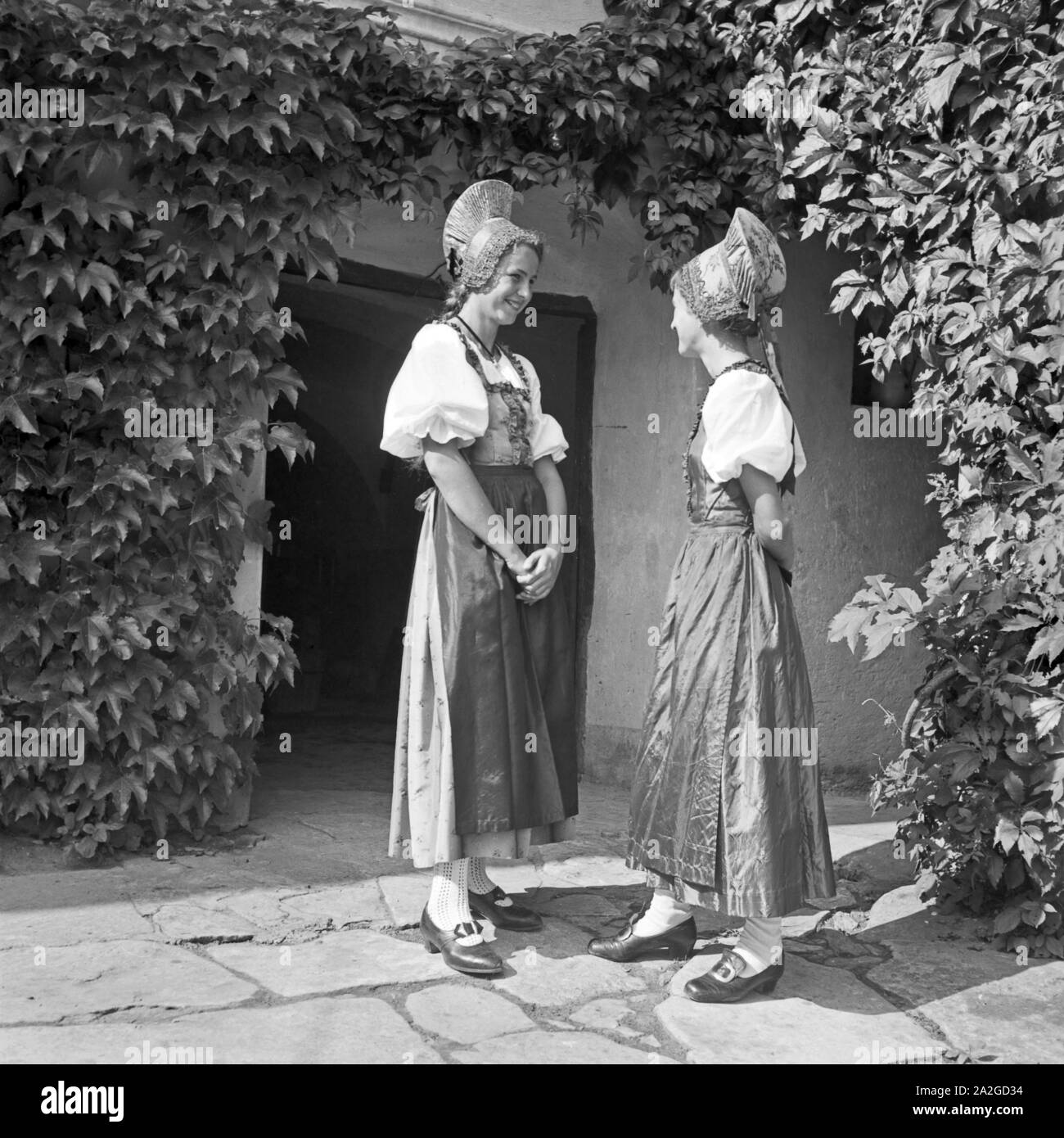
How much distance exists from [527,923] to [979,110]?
2.81m

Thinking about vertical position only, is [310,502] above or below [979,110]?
below

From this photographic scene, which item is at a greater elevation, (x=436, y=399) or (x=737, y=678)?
(x=436, y=399)

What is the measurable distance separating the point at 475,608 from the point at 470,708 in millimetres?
264

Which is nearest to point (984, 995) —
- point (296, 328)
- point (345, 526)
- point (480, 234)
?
point (480, 234)

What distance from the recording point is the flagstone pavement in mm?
2764

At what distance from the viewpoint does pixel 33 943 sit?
11.1ft

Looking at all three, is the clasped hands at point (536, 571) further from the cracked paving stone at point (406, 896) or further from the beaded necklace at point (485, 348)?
the cracked paving stone at point (406, 896)

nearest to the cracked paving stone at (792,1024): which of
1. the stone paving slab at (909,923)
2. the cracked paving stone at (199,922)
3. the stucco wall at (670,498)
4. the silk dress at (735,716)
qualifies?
the silk dress at (735,716)

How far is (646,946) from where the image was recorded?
337 cm

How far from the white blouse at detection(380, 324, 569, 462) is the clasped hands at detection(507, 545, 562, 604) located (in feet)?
1.14

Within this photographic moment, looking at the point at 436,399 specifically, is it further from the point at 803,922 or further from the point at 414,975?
the point at 803,922

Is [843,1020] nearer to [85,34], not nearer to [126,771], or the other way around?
[126,771]

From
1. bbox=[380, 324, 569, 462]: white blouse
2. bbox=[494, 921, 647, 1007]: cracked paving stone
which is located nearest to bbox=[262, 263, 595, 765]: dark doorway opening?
bbox=[380, 324, 569, 462]: white blouse
